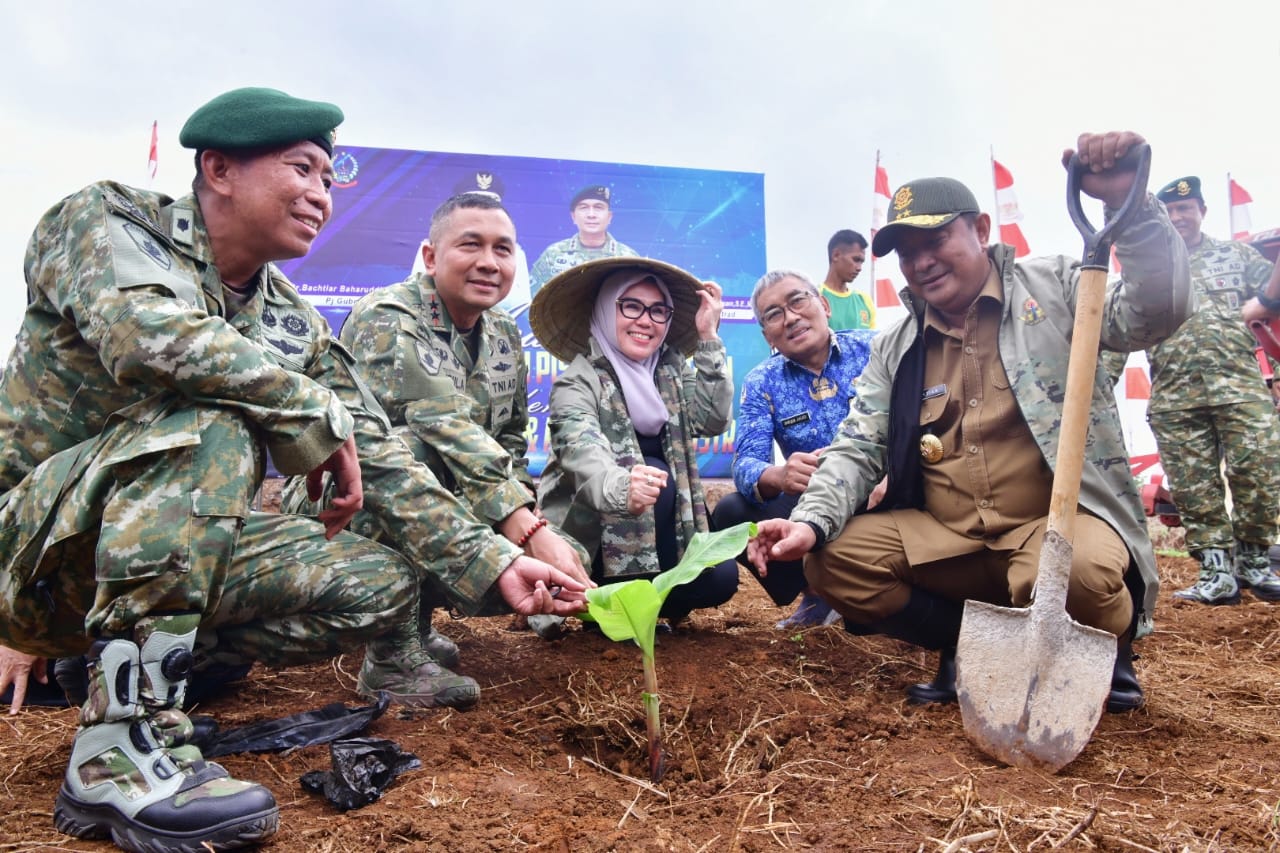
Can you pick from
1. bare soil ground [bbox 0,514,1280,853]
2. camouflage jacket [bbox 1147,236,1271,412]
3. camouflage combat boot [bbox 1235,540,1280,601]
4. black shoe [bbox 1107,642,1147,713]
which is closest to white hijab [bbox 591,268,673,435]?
bare soil ground [bbox 0,514,1280,853]

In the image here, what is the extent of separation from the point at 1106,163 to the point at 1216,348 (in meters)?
3.14

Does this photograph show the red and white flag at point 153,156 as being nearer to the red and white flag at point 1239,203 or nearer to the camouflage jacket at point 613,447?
the camouflage jacket at point 613,447

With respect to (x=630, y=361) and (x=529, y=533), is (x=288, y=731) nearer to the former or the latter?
(x=529, y=533)

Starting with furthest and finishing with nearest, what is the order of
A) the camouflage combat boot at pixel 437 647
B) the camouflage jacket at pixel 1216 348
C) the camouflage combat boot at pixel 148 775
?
the camouflage jacket at pixel 1216 348, the camouflage combat boot at pixel 437 647, the camouflage combat boot at pixel 148 775

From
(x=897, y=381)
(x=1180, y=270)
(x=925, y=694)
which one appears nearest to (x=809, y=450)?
(x=897, y=381)

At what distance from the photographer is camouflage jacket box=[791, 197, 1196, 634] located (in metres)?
2.14

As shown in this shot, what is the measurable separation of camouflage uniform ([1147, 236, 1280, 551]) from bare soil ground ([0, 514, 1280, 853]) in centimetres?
189

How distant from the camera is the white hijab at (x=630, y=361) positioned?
320cm

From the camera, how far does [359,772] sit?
5.17 feet

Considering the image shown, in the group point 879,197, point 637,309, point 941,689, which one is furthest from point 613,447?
point 879,197

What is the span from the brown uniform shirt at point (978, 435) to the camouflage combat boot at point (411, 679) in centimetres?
148

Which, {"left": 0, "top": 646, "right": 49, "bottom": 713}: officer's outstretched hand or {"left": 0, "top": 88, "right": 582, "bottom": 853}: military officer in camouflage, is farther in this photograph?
{"left": 0, "top": 646, "right": 49, "bottom": 713}: officer's outstretched hand

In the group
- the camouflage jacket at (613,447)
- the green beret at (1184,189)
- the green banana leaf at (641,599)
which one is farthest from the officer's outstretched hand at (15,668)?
the green beret at (1184,189)

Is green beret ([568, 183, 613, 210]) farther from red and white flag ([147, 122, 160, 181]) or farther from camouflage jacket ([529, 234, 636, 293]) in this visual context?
red and white flag ([147, 122, 160, 181])
